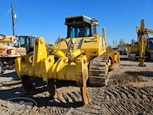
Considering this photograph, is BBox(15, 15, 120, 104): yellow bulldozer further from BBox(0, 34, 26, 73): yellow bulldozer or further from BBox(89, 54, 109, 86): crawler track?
BBox(0, 34, 26, 73): yellow bulldozer

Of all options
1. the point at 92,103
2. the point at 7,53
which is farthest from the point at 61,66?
the point at 7,53

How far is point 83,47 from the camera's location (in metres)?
5.89

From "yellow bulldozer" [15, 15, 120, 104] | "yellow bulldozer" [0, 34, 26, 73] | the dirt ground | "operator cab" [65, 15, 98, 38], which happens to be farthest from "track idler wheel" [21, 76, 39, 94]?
"yellow bulldozer" [0, 34, 26, 73]

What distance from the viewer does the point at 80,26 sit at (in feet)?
22.7

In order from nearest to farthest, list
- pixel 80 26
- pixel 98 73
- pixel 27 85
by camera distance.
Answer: pixel 27 85
pixel 98 73
pixel 80 26

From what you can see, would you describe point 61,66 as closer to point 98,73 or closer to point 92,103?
point 92,103

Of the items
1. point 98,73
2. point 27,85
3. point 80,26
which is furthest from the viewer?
point 80,26

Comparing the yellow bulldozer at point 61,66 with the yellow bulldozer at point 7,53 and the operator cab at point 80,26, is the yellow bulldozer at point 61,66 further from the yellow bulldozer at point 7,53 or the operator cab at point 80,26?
the yellow bulldozer at point 7,53

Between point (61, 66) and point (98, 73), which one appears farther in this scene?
point (98, 73)

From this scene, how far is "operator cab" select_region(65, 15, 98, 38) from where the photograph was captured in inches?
258

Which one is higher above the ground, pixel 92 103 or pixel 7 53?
pixel 7 53

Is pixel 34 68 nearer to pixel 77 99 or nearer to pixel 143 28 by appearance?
pixel 77 99

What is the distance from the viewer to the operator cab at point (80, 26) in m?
6.57

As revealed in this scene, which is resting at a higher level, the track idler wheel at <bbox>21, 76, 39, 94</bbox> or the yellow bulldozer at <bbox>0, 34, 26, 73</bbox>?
the yellow bulldozer at <bbox>0, 34, 26, 73</bbox>
